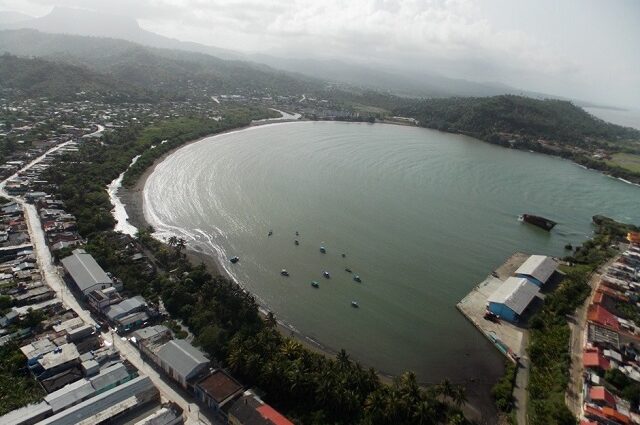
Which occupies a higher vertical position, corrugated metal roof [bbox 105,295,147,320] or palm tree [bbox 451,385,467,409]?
palm tree [bbox 451,385,467,409]

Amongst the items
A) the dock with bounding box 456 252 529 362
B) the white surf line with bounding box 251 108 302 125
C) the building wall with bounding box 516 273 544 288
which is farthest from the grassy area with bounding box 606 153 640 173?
the white surf line with bounding box 251 108 302 125

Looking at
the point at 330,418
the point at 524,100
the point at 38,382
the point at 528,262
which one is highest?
the point at 524,100

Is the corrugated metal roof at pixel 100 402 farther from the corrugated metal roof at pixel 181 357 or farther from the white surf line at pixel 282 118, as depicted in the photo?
the white surf line at pixel 282 118

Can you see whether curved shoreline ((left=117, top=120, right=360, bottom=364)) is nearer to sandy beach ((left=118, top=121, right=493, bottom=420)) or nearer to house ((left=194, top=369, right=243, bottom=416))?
sandy beach ((left=118, top=121, right=493, bottom=420))

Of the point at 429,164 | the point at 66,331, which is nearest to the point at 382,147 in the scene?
the point at 429,164

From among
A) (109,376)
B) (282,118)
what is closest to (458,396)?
(109,376)

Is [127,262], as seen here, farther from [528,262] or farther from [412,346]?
[528,262]
